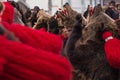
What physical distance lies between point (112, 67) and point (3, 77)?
248 cm

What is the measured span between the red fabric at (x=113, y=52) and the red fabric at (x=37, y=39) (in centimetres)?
181

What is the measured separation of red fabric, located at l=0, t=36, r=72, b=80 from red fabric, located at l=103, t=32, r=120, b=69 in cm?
198

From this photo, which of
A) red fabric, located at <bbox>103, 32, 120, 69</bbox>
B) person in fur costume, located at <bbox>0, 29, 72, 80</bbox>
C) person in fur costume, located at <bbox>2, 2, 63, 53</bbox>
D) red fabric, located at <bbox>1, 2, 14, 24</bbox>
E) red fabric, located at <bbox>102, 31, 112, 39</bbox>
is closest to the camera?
person in fur costume, located at <bbox>0, 29, 72, 80</bbox>

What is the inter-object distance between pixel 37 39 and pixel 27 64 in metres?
0.19

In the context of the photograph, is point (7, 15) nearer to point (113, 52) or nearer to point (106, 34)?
point (113, 52)

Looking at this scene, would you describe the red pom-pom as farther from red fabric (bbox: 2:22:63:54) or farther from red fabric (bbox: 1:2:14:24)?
red fabric (bbox: 2:22:63:54)

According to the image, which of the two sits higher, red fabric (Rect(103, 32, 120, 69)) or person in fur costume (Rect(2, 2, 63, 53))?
person in fur costume (Rect(2, 2, 63, 53))

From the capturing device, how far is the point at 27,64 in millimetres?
1489

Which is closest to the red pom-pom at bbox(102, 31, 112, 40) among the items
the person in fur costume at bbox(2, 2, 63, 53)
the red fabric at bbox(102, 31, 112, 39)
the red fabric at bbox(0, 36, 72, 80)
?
the red fabric at bbox(102, 31, 112, 39)

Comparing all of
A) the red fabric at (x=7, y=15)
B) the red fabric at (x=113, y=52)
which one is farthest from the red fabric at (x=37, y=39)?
the red fabric at (x=113, y=52)

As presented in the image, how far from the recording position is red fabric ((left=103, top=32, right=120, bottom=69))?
11.4 feet

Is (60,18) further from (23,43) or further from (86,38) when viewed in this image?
(23,43)

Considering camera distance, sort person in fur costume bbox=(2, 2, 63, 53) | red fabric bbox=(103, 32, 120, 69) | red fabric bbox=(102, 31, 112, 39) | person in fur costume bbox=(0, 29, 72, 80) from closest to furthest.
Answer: person in fur costume bbox=(0, 29, 72, 80)
person in fur costume bbox=(2, 2, 63, 53)
red fabric bbox=(103, 32, 120, 69)
red fabric bbox=(102, 31, 112, 39)

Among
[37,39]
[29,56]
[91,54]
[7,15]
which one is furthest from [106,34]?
[29,56]
